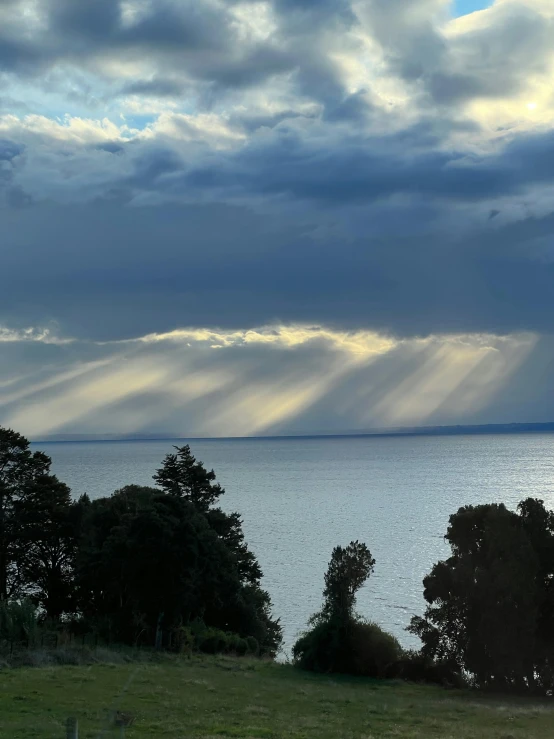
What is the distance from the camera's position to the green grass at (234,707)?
20.6m

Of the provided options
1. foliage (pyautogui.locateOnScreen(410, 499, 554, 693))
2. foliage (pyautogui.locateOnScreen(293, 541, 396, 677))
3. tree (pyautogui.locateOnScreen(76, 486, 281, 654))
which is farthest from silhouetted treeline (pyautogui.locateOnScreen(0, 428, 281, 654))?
foliage (pyautogui.locateOnScreen(410, 499, 554, 693))

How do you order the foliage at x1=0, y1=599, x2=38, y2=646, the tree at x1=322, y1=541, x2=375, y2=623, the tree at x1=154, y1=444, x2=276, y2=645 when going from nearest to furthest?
the foliage at x1=0, y1=599, x2=38, y2=646, the tree at x1=322, y1=541, x2=375, y2=623, the tree at x1=154, y1=444, x2=276, y2=645

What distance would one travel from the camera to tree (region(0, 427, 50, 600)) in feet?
192

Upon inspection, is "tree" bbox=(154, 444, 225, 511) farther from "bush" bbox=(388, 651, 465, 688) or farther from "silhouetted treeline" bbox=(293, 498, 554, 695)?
"bush" bbox=(388, 651, 465, 688)

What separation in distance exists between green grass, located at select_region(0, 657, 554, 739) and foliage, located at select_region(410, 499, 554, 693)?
3926 millimetres

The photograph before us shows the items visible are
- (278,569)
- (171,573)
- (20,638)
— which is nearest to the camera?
(20,638)

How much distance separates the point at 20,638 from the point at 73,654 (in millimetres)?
6078

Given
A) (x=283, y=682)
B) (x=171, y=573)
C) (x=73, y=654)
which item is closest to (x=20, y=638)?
(x=73, y=654)

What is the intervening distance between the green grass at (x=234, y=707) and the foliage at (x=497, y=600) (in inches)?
155

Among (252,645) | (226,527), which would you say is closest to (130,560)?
(252,645)

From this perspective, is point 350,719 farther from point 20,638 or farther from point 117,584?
point 117,584

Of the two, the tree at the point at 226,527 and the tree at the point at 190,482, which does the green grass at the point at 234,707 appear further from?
the tree at the point at 190,482

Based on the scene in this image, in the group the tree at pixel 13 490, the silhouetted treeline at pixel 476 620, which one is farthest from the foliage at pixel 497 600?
the tree at pixel 13 490

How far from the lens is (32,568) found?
59500 mm
